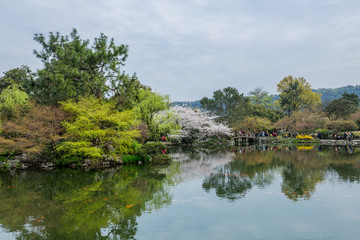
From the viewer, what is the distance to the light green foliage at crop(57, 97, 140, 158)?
16109 millimetres

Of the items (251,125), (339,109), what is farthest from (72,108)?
(339,109)

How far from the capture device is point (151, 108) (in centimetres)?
2414

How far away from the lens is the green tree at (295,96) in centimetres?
4897

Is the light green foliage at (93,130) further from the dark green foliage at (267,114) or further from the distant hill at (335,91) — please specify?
the distant hill at (335,91)

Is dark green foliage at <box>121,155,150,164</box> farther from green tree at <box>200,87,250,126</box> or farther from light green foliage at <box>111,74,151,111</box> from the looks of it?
green tree at <box>200,87,250,126</box>

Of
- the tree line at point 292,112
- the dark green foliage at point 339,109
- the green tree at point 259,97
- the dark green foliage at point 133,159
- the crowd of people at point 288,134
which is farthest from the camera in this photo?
the green tree at point 259,97

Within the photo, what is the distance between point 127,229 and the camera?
655 cm

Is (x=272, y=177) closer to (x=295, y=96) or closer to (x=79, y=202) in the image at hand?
(x=79, y=202)

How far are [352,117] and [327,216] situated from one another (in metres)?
38.7

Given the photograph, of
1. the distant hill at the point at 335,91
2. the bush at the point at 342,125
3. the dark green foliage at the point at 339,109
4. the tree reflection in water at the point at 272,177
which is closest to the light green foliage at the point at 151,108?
the tree reflection in water at the point at 272,177

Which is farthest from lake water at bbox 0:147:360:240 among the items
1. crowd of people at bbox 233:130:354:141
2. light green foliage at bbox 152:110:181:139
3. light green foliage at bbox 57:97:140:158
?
crowd of people at bbox 233:130:354:141

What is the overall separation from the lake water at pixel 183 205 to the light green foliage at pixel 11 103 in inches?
254

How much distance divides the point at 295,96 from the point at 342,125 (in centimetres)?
1299

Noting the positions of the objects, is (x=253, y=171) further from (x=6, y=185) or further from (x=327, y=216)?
(x=6, y=185)
